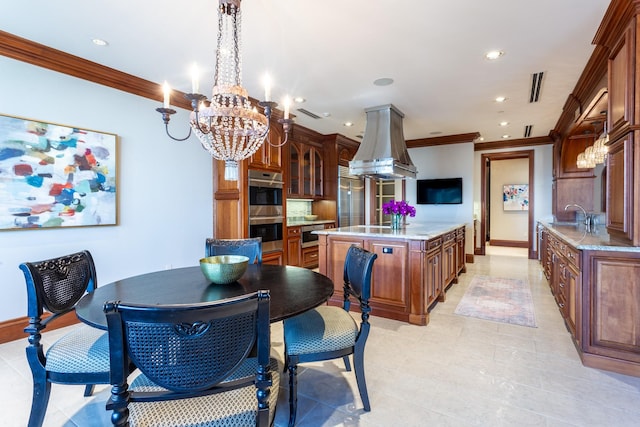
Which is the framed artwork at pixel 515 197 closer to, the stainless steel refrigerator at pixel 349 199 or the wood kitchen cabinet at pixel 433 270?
the stainless steel refrigerator at pixel 349 199

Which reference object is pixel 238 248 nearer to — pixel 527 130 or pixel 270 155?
pixel 270 155

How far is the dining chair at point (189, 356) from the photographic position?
953 millimetres

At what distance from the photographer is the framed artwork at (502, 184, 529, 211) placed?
8523 mm

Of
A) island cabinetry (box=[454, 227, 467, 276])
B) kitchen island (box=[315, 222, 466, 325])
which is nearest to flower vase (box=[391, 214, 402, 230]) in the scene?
kitchen island (box=[315, 222, 466, 325])

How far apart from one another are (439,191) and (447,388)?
16.8 ft

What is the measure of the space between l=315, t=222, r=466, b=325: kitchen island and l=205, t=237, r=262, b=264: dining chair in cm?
117

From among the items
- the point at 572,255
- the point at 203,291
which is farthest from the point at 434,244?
the point at 203,291

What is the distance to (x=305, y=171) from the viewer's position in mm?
5898

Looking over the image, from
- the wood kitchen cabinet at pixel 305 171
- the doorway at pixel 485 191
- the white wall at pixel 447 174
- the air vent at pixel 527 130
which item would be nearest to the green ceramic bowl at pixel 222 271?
the wood kitchen cabinet at pixel 305 171

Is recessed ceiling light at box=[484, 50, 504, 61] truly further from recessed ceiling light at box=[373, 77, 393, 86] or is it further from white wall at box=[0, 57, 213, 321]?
white wall at box=[0, 57, 213, 321]

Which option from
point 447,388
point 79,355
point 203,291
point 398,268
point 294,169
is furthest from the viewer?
point 294,169

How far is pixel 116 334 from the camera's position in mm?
959

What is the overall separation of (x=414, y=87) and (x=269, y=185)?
7.75 feet

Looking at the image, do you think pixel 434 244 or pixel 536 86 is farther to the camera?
pixel 536 86
